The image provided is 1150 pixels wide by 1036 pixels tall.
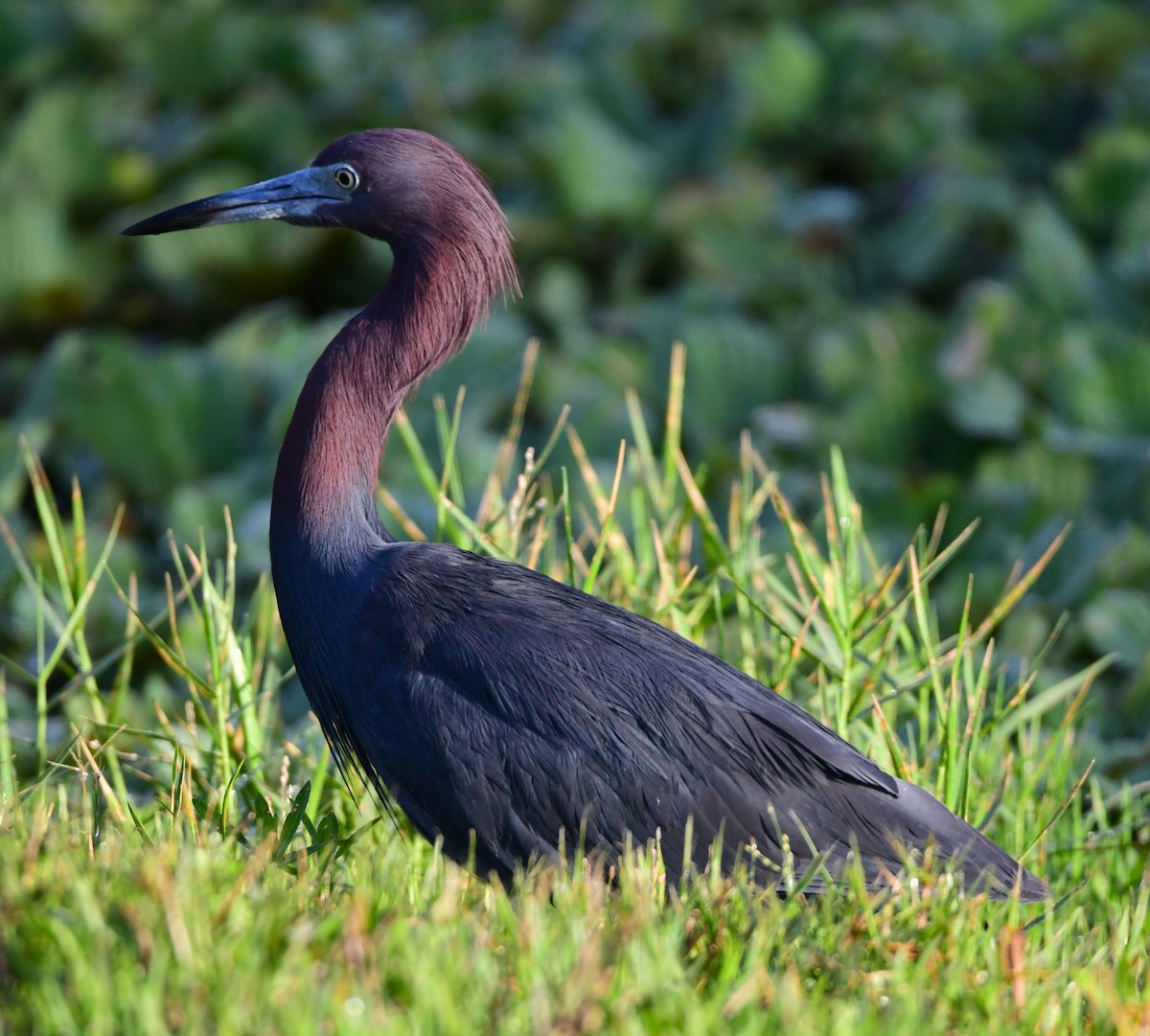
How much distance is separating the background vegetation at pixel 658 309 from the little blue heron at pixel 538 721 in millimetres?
361

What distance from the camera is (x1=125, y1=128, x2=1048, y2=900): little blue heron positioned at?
336 cm

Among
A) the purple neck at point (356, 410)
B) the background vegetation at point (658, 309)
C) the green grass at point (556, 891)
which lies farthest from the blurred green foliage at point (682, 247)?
the purple neck at point (356, 410)

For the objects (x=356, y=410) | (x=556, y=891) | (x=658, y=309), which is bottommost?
(x=556, y=891)

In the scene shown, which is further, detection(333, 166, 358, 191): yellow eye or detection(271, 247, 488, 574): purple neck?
detection(333, 166, 358, 191): yellow eye

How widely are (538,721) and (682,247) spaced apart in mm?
4634

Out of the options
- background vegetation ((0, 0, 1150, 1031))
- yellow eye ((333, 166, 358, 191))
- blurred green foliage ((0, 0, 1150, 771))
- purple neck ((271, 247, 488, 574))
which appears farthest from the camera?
blurred green foliage ((0, 0, 1150, 771))

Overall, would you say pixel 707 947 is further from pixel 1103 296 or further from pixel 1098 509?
pixel 1103 296

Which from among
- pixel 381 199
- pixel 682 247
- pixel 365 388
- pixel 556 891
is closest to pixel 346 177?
pixel 381 199

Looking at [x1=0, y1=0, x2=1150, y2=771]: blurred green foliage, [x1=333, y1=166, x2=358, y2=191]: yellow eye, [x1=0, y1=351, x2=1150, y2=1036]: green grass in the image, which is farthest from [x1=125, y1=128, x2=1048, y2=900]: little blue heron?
[x1=0, y1=0, x2=1150, y2=771]: blurred green foliage

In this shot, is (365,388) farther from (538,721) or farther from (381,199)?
(538,721)

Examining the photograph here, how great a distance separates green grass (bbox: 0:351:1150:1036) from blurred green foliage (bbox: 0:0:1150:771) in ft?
3.60

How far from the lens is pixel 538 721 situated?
133 inches

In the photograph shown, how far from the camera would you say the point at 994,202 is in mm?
7527

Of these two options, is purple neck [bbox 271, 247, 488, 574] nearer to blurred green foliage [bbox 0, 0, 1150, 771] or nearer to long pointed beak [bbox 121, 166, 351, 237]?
long pointed beak [bbox 121, 166, 351, 237]
